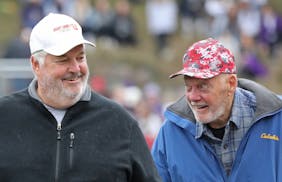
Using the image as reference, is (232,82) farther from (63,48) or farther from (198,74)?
(63,48)

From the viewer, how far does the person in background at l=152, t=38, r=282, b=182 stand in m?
5.91

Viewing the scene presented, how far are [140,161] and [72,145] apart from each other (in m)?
0.41

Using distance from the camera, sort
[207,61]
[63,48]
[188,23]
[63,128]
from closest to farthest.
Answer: [63,48] → [63,128] → [207,61] → [188,23]

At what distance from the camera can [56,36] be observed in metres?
5.45

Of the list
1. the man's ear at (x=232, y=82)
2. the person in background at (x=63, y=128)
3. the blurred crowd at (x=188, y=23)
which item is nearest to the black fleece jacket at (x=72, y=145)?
the person in background at (x=63, y=128)

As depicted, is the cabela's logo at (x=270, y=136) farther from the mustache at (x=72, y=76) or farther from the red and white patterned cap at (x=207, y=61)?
the mustache at (x=72, y=76)

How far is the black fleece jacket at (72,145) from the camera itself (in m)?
5.41

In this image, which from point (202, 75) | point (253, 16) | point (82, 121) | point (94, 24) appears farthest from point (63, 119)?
point (253, 16)

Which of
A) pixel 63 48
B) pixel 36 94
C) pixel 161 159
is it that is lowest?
pixel 161 159

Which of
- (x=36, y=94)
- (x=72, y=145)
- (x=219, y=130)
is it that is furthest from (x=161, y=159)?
(x=36, y=94)

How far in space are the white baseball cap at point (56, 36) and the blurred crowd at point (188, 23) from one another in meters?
10.1

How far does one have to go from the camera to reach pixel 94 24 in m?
19.8

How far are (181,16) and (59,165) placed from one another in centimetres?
1810

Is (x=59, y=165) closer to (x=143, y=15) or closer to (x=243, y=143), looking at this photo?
(x=243, y=143)
